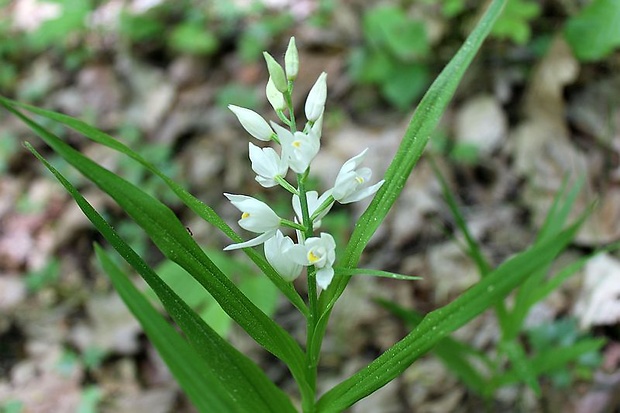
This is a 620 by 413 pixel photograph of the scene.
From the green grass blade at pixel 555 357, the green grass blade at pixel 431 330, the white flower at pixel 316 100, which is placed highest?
the white flower at pixel 316 100

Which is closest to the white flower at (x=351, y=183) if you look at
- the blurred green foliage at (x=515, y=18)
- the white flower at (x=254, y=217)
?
the white flower at (x=254, y=217)

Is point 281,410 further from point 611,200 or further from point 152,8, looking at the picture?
point 152,8

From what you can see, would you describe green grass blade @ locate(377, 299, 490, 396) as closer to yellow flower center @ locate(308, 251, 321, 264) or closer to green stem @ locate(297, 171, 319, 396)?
green stem @ locate(297, 171, 319, 396)

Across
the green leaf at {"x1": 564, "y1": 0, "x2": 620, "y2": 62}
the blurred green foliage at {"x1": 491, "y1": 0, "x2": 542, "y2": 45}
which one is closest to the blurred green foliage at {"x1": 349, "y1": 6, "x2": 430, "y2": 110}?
the blurred green foliage at {"x1": 491, "y1": 0, "x2": 542, "y2": 45}

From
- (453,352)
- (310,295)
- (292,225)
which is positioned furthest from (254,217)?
(453,352)

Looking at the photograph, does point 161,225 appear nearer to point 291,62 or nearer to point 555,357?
point 291,62

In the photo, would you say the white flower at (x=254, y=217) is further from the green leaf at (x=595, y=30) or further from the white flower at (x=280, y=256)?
the green leaf at (x=595, y=30)
